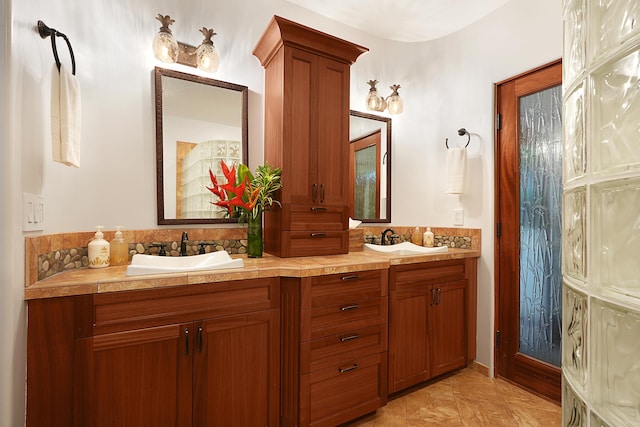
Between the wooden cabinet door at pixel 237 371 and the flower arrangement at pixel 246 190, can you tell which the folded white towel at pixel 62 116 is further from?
the wooden cabinet door at pixel 237 371

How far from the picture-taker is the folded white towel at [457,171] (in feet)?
8.30

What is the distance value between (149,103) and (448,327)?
2.47m

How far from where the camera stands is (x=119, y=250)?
1696 millimetres

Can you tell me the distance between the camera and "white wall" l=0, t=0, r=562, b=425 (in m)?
1.17

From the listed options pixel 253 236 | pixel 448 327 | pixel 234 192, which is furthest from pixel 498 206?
pixel 234 192

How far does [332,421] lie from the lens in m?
1.71

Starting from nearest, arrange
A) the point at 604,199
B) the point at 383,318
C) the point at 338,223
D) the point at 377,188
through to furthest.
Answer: the point at 604,199
the point at 383,318
the point at 338,223
the point at 377,188

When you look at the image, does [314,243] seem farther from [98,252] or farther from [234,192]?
[98,252]

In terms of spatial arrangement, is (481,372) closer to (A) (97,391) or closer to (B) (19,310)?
(A) (97,391)

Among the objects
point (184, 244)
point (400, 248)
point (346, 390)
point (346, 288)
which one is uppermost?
point (184, 244)

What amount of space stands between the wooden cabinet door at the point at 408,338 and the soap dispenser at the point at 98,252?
1614 mm

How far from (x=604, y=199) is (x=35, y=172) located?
1.87 metres

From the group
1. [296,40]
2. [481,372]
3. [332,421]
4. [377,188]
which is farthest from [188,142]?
[481,372]

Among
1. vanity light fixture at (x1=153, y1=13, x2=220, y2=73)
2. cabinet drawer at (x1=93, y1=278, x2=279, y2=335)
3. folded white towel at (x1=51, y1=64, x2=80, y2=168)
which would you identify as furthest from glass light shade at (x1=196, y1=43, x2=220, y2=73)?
cabinet drawer at (x1=93, y1=278, x2=279, y2=335)
